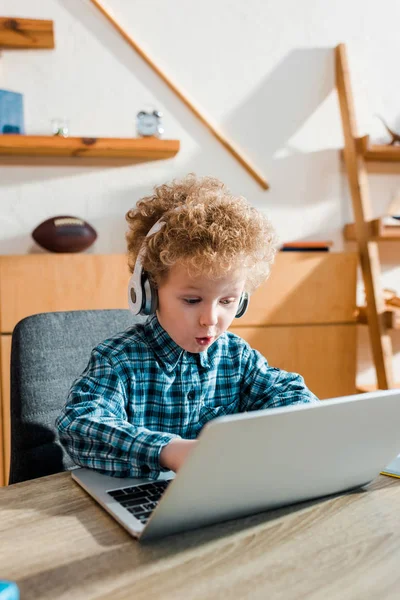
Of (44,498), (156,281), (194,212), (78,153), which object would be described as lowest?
(44,498)

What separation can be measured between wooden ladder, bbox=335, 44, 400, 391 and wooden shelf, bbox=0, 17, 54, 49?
132 centimetres

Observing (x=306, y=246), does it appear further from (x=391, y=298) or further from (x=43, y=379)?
(x=43, y=379)

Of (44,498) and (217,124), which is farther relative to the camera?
(217,124)

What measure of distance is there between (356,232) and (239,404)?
66.8 inches

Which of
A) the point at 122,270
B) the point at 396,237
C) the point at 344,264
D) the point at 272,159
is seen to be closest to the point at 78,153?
the point at 122,270

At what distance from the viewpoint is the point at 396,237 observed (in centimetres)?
261

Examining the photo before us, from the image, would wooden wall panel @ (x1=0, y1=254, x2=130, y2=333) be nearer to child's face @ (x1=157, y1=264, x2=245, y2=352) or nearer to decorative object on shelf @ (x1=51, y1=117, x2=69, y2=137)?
decorative object on shelf @ (x1=51, y1=117, x2=69, y2=137)

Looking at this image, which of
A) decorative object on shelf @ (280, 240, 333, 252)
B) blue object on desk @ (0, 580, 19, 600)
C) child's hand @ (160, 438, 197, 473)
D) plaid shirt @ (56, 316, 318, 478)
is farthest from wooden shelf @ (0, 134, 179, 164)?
blue object on desk @ (0, 580, 19, 600)

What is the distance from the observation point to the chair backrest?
1.11 m

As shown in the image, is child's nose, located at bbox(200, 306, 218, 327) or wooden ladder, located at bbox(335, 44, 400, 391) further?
wooden ladder, located at bbox(335, 44, 400, 391)

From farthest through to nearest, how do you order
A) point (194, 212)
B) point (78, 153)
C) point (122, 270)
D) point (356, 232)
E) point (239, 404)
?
point (356, 232), point (78, 153), point (122, 270), point (239, 404), point (194, 212)

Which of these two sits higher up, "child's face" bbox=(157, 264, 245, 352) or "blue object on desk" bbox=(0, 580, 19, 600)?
"child's face" bbox=(157, 264, 245, 352)

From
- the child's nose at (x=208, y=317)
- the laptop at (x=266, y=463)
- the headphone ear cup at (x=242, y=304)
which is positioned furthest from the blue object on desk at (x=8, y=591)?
the headphone ear cup at (x=242, y=304)

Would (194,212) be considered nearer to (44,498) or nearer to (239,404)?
(239,404)
